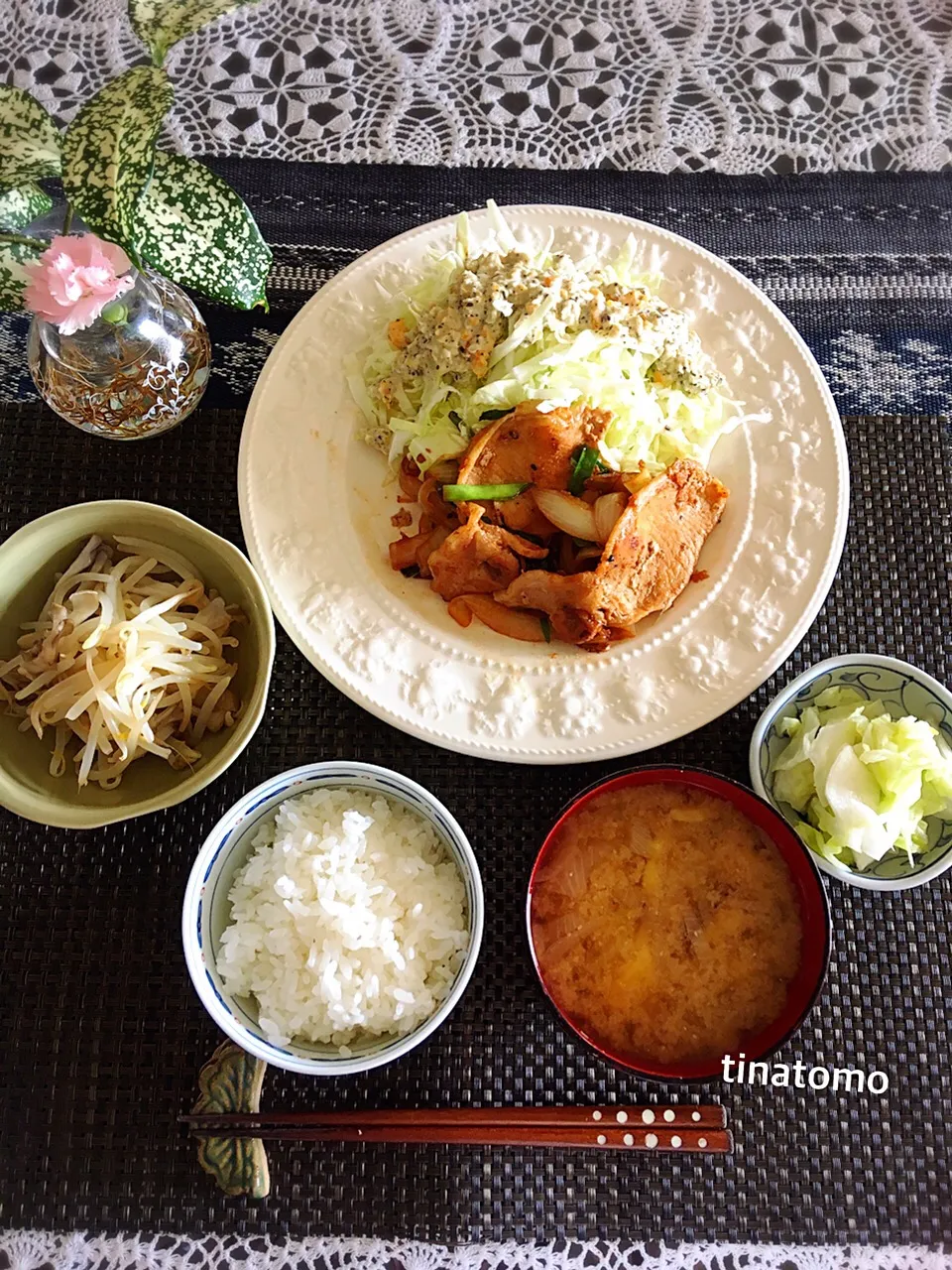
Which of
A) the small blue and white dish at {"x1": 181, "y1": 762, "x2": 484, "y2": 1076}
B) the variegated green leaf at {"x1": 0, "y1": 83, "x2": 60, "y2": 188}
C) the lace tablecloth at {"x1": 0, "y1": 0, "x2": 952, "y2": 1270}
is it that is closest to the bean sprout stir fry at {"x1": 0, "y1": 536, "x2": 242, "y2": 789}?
the small blue and white dish at {"x1": 181, "y1": 762, "x2": 484, "y2": 1076}

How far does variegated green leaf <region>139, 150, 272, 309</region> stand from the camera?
4.96 feet

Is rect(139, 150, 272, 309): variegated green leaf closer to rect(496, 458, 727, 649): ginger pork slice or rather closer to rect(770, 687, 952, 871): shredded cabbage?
rect(496, 458, 727, 649): ginger pork slice

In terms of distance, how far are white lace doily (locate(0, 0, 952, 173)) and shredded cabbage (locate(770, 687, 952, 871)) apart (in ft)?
4.83

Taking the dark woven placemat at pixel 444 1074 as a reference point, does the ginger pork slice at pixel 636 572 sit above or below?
above

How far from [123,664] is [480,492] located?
0.74 metres

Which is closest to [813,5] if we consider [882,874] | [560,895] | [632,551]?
[632,551]

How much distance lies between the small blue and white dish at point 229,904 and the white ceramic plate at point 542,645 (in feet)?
0.43

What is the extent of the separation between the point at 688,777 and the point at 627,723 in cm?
15

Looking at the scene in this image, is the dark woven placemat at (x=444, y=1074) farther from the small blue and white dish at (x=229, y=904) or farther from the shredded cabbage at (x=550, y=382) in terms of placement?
the shredded cabbage at (x=550, y=382)

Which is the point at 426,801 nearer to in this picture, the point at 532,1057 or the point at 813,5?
the point at 532,1057

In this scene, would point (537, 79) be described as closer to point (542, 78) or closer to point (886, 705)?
point (542, 78)

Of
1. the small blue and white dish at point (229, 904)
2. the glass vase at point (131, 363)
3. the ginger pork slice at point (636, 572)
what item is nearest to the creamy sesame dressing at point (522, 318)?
the ginger pork slice at point (636, 572)

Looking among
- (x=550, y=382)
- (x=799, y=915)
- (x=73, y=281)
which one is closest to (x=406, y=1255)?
(x=799, y=915)

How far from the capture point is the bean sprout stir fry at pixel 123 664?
162 cm
